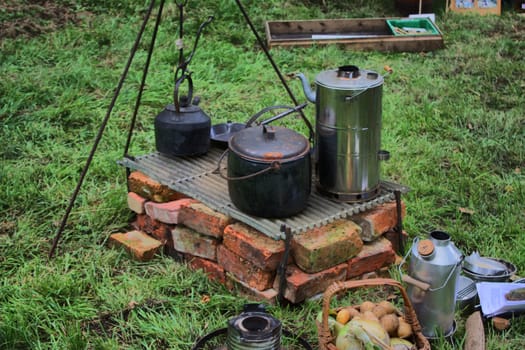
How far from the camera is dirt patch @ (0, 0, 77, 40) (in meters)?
8.16

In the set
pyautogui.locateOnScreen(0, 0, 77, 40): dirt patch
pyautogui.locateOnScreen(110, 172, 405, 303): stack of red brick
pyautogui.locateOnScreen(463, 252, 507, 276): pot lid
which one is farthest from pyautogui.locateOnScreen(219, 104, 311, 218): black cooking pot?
pyautogui.locateOnScreen(0, 0, 77, 40): dirt patch

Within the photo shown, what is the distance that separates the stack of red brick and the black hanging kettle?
0.89ft

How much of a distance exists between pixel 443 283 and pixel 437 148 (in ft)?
8.19

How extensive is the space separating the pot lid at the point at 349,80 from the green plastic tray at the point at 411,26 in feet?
15.1

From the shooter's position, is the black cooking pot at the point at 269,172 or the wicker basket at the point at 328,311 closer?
the wicker basket at the point at 328,311

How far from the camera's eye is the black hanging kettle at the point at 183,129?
14.4ft

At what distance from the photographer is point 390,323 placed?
317cm

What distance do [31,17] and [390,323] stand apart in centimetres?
692

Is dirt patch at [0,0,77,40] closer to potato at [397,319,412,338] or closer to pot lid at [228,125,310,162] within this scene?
pot lid at [228,125,310,162]

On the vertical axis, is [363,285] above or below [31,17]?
below

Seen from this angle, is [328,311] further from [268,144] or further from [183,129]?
[183,129]

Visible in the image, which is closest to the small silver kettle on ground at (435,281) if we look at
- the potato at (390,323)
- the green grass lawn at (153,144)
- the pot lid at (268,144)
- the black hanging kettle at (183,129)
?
the green grass lawn at (153,144)

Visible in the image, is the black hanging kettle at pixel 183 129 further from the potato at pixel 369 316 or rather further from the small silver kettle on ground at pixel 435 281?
the potato at pixel 369 316

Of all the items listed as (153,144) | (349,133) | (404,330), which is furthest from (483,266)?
(153,144)
